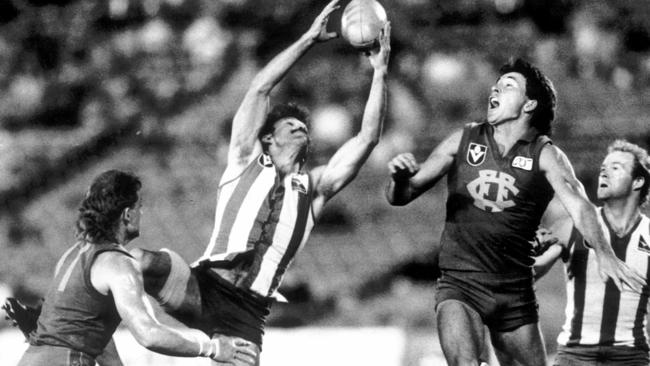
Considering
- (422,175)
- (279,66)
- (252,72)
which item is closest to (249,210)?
(279,66)

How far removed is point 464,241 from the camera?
4840 mm

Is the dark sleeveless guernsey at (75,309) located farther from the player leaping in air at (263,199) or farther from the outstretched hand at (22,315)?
the player leaping in air at (263,199)

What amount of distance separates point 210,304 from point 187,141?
675cm

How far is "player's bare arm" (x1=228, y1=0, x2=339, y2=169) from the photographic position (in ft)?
18.1

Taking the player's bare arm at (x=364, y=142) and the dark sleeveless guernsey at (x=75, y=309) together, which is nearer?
the dark sleeveless guernsey at (x=75, y=309)

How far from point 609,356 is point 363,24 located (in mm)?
2441

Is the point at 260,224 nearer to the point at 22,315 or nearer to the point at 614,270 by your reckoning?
the point at 22,315

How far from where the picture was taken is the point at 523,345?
4.80 metres

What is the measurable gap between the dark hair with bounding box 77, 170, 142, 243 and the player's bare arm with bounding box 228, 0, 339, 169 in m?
0.90

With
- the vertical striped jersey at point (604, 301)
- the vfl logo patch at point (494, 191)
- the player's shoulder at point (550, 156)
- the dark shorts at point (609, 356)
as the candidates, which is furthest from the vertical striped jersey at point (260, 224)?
the dark shorts at point (609, 356)

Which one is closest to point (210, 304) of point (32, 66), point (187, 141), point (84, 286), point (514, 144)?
point (84, 286)

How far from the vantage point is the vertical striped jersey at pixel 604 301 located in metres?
5.44

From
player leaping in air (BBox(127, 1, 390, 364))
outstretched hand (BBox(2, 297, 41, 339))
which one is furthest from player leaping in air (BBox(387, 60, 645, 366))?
outstretched hand (BBox(2, 297, 41, 339))

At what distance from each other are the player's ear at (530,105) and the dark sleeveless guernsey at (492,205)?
0.18 metres
